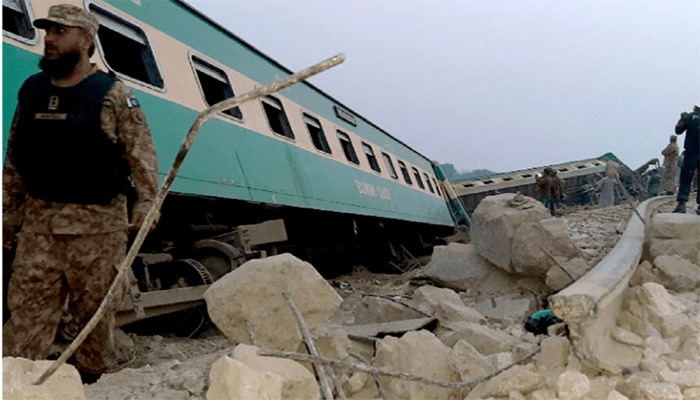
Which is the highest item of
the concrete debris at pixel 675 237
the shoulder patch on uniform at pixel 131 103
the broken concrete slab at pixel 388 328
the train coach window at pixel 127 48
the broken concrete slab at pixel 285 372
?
the train coach window at pixel 127 48

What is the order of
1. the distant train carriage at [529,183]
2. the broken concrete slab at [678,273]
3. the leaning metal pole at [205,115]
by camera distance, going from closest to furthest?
the leaning metal pole at [205,115] < the broken concrete slab at [678,273] < the distant train carriage at [529,183]

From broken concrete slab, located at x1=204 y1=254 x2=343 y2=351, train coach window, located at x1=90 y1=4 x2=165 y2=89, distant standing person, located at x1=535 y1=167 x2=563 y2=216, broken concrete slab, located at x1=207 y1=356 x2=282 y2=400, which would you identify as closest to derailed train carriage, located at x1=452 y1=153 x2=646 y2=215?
distant standing person, located at x1=535 y1=167 x2=563 y2=216

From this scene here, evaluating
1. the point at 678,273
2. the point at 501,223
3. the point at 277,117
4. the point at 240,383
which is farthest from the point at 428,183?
the point at 240,383

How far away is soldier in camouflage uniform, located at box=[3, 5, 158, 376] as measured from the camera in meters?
2.47

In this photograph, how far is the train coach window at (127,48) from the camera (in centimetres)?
402

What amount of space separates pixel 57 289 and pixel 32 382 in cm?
93

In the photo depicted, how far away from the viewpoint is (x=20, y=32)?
3.22 m

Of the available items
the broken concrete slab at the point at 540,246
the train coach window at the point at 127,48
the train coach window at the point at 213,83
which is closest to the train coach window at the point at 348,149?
the train coach window at the point at 213,83

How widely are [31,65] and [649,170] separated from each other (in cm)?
2209

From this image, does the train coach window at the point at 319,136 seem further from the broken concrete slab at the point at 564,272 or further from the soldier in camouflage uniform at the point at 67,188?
the soldier in camouflage uniform at the point at 67,188

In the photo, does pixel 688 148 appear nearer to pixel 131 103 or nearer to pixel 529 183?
pixel 131 103

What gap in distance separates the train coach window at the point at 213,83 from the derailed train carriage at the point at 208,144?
0.5 inches

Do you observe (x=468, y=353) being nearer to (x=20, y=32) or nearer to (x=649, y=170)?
(x=20, y=32)

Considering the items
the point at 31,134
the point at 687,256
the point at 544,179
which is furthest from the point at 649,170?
the point at 31,134
